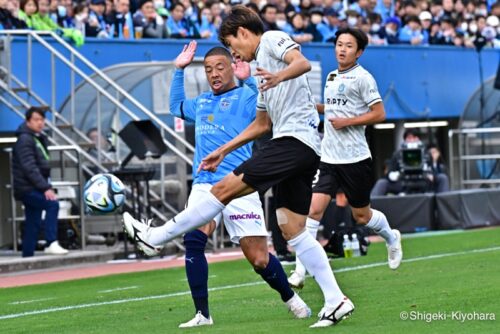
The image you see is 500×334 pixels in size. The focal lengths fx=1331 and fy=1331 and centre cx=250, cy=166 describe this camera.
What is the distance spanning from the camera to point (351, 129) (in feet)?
42.1

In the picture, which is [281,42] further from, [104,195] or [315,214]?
[315,214]

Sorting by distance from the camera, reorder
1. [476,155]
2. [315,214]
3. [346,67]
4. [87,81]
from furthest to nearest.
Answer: [476,155], [87,81], [315,214], [346,67]

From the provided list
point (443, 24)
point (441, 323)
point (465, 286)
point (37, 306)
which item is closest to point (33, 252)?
point (37, 306)

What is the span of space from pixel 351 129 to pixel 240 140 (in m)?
3.63

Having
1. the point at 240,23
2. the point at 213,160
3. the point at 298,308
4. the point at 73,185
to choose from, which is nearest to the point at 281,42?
the point at 240,23

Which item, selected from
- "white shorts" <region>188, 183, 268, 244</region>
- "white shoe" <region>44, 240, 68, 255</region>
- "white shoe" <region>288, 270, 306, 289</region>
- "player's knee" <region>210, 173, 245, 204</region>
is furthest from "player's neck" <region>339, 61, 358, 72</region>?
"white shoe" <region>44, 240, 68, 255</region>

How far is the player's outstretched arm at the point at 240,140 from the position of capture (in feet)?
30.4

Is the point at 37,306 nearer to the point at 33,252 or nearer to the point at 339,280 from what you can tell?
the point at 339,280

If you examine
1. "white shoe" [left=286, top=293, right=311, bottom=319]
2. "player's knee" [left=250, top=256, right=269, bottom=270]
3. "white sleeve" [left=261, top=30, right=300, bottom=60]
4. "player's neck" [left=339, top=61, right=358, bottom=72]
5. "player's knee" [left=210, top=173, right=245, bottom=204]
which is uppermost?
"white sleeve" [left=261, top=30, right=300, bottom=60]

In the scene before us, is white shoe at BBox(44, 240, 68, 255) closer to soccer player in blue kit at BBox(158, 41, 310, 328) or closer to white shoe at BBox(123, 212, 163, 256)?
soccer player in blue kit at BBox(158, 41, 310, 328)

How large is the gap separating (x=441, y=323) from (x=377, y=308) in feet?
4.75

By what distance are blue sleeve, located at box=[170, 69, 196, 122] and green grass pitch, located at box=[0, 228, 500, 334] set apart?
64.6 inches

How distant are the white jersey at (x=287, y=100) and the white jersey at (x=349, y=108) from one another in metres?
3.54

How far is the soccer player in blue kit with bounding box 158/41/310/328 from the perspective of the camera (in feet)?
32.5
